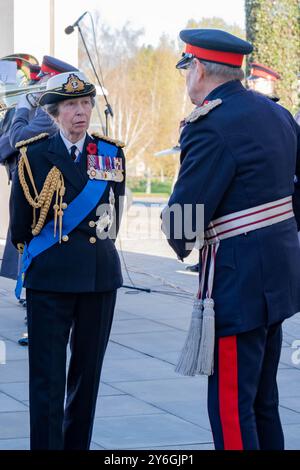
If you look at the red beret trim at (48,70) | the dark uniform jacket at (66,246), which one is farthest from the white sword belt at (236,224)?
Answer: the red beret trim at (48,70)

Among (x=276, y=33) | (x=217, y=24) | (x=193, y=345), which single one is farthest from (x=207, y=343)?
(x=217, y=24)

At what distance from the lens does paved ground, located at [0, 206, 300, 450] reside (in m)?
5.25

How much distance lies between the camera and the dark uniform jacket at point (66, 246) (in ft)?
14.3

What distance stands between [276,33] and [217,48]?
62.8 ft

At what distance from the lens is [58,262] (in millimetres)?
4398

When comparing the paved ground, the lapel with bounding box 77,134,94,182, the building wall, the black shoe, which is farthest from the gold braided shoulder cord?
the building wall

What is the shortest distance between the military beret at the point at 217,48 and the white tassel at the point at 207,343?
3.10ft

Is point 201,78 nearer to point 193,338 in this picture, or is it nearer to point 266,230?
point 266,230

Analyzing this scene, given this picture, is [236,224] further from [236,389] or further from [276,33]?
[276,33]

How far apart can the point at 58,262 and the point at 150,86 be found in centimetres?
4525

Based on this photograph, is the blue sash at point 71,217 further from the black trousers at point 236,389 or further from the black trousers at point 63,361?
the black trousers at point 236,389

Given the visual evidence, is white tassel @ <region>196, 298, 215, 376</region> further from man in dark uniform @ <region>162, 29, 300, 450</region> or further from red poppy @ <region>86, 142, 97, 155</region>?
red poppy @ <region>86, 142, 97, 155</region>

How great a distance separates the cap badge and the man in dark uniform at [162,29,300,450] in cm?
78
